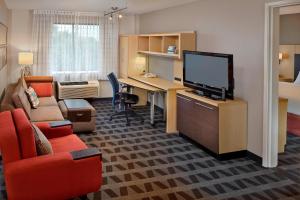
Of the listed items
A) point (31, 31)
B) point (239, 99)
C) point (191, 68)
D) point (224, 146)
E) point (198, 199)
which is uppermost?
point (31, 31)

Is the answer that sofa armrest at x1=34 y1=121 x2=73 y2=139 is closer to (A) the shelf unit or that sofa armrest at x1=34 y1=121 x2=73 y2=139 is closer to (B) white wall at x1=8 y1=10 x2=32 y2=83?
(A) the shelf unit

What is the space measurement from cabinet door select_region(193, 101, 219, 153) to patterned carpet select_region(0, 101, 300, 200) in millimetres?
177

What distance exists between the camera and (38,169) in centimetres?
→ 280

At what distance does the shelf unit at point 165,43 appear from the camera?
575 centimetres

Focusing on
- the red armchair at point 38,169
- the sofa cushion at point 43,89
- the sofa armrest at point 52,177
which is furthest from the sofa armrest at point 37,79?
the sofa armrest at point 52,177

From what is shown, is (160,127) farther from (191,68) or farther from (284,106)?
(284,106)

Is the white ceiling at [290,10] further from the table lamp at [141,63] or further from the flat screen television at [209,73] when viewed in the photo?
the table lamp at [141,63]

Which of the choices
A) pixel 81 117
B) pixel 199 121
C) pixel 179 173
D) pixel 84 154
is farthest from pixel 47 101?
pixel 84 154

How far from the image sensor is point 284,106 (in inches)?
187

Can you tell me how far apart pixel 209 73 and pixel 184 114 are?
85cm

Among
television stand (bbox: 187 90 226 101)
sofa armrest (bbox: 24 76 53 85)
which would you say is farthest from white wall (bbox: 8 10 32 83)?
television stand (bbox: 187 90 226 101)

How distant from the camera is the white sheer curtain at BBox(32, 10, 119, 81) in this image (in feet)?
25.7

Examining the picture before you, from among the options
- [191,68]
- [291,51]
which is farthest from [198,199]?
[291,51]

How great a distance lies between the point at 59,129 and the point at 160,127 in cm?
247
